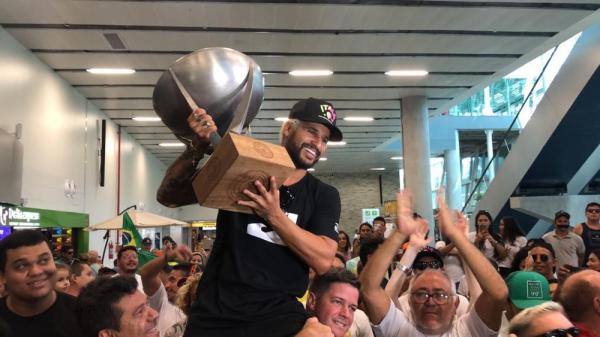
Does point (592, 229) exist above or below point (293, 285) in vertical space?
below

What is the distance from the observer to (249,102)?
2.29m

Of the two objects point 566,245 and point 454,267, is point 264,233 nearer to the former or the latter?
point 454,267

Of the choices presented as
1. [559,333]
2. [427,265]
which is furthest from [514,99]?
[559,333]

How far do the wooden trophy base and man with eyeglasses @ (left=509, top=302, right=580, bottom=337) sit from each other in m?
1.30

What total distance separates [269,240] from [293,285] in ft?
0.63

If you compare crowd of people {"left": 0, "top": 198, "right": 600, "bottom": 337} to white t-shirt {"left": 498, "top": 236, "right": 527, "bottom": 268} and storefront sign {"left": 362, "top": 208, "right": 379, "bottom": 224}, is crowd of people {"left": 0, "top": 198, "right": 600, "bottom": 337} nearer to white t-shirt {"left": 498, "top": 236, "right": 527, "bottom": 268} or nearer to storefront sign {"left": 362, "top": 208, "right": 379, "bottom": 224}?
white t-shirt {"left": 498, "top": 236, "right": 527, "bottom": 268}

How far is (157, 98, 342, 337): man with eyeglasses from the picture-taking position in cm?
191

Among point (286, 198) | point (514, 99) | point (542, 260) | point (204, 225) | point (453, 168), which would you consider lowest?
point (204, 225)

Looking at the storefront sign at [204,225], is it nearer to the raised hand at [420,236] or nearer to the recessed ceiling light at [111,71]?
the recessed ceiling light at [111,71]

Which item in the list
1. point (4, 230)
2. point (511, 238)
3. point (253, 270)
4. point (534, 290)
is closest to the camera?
point (253, 270)

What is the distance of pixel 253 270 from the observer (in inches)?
78.0

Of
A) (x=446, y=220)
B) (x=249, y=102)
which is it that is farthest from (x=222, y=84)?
(x=446, y=220)

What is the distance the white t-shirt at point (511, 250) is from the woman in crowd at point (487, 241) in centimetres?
7

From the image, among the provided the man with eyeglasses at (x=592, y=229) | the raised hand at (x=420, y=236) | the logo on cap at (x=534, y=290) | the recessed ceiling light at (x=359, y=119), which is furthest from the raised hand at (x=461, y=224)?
the recessed ceiling light at (x=359, y=119)
